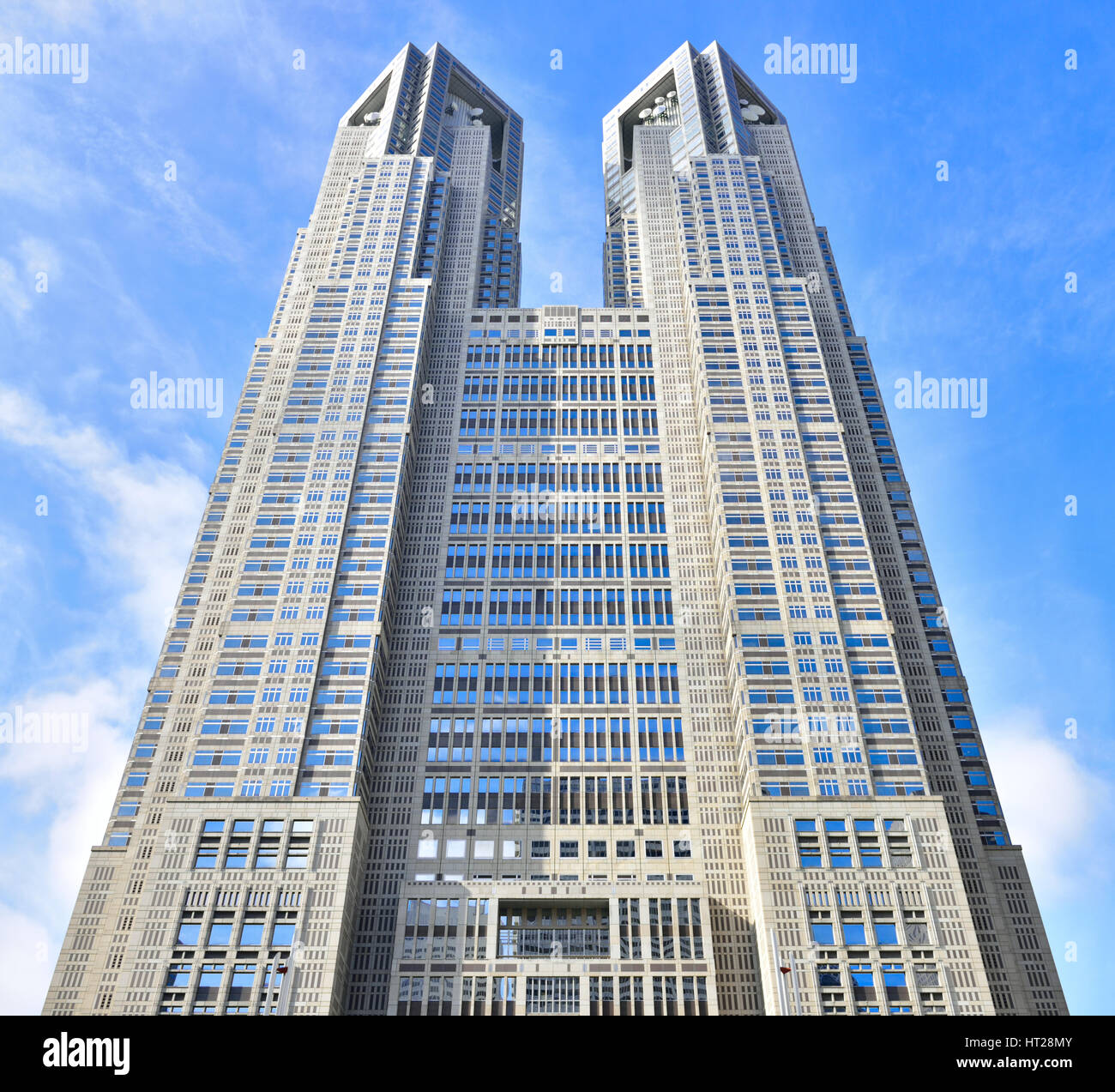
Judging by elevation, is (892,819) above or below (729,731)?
below

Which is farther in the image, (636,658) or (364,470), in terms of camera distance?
(364,470)

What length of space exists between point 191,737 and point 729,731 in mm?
53073

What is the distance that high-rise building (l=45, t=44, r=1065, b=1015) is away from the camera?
81875 mm

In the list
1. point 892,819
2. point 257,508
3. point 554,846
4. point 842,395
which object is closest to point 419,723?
point 554,846

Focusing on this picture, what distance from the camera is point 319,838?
85438 millimetres

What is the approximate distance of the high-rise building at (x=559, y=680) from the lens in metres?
81.9

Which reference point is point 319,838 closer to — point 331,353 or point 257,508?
point 257,508

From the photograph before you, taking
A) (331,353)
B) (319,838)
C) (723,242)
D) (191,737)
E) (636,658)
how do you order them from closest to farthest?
(319,838), (191,737), (636,658), (331,353), (723,242)

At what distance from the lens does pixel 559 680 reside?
107500 millimetres

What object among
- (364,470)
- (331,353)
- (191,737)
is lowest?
(191,737)
